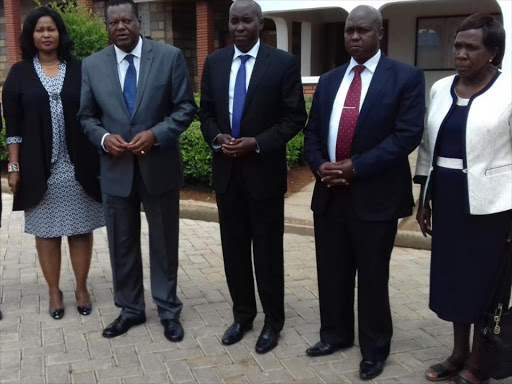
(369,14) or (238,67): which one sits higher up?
(369,14)

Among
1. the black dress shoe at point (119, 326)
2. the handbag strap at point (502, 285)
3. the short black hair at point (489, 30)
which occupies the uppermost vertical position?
the short black hair at point (489, 30)

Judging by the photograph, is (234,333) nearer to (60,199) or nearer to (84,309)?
(84,309)

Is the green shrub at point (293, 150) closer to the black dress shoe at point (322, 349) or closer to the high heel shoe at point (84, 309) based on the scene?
the high heel shoe at point (84, 309)

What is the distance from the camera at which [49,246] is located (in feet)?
14.0

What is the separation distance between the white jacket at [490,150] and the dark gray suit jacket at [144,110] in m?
1.72

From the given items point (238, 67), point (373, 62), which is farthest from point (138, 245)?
point (373, 62)

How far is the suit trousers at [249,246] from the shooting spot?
12.0ft

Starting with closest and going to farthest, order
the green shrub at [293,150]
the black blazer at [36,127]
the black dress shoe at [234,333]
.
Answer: the black dress shoe at [234,333] → the black blazer at [36,127] → the green shrub at [293,150]

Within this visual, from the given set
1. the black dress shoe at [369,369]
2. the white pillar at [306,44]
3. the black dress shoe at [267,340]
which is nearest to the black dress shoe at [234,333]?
the black dress shoe at [267,340]

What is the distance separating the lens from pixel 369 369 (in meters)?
3.41

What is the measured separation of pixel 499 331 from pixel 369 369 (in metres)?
0.77

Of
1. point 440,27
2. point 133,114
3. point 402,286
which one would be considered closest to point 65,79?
point 133,114

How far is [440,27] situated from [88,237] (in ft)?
37.5

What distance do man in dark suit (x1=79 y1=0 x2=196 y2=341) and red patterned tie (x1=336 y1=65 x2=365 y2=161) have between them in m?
1.02
